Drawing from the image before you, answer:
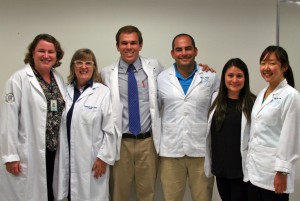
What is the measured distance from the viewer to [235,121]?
2076mm

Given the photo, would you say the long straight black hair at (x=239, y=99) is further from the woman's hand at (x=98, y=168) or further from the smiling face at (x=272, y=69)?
the woman's hand at (x=98, y=168)

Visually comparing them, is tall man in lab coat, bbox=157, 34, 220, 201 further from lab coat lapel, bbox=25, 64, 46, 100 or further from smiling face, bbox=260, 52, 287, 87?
lab coat lapel, bbox=25, 64, 46, 100

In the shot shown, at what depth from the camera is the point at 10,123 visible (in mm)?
2033

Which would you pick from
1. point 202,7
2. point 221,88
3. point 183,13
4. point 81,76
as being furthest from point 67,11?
point 221,88

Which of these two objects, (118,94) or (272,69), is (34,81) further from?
(272,69)

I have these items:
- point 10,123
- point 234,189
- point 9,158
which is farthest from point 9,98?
point 234,189

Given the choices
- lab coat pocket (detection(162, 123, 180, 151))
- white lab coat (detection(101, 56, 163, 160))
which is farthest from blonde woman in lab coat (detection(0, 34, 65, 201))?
lab coat pocket (detection(162, 123, 180, 151))

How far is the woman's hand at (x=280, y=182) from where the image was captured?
5.76 feet

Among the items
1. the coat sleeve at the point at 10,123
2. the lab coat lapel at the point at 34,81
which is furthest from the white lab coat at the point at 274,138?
the coat sleeve at the point at 10,123

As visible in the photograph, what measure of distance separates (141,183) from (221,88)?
102 cm

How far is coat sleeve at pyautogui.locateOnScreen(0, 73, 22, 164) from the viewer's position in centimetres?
202

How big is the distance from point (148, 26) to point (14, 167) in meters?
1.64

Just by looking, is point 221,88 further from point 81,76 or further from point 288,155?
point 81,76

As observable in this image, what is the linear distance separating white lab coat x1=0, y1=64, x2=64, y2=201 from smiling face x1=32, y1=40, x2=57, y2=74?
100mm
